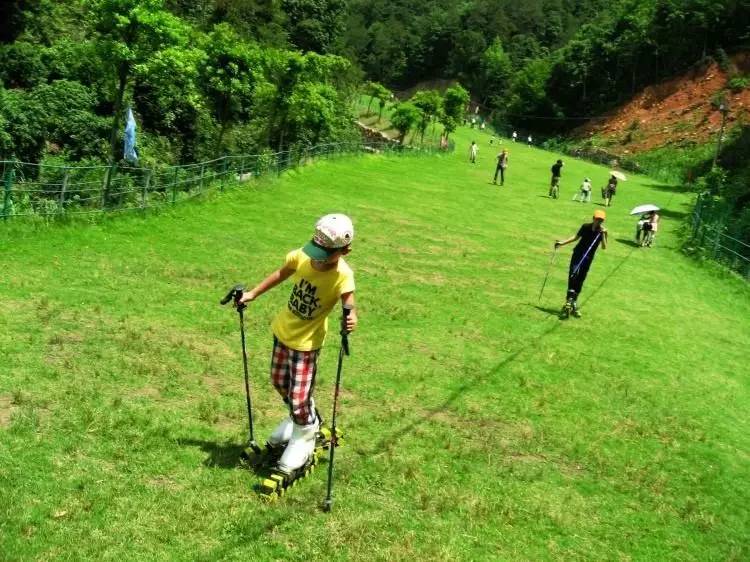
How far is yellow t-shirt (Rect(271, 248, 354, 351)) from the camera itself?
584 centimetres

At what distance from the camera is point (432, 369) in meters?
10.1

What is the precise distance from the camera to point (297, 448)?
6105mm

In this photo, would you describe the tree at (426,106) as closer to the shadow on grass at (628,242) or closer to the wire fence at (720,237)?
the wire fence at (720,237)

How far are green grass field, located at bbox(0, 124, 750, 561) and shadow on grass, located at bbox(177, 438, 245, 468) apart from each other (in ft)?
0.10

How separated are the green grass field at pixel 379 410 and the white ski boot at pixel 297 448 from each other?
0.25 m

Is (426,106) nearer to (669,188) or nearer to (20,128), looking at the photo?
(669,188)

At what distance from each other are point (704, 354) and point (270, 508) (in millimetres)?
10608

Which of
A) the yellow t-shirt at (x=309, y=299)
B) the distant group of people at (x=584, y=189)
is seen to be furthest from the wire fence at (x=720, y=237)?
the yellow t-shirt at (x=309, y=299)

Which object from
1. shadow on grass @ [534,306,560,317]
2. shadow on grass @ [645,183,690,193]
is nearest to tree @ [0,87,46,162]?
shadow on grass @ [534,306,560,317]

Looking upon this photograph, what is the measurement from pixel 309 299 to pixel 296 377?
0.70 metres

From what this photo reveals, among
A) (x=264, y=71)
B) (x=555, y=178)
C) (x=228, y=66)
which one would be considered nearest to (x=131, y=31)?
(x=228, y=66)

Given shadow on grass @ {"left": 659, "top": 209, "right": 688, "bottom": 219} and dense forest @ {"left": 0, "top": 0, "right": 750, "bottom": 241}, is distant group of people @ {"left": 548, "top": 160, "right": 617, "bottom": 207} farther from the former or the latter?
dense forest @ {"left": 0, "top": 0, "right": 750, "bottom": 241}

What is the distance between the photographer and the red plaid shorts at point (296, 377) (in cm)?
595

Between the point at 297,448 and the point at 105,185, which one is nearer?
the point at 297,448
